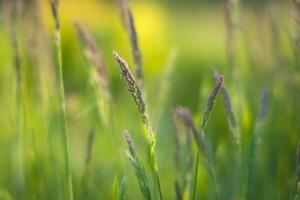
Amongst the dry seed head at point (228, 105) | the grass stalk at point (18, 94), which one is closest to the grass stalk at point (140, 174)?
the dry seed head at point (228, 105)

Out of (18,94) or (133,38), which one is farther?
(18,94)

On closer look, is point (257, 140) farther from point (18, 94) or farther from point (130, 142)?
point (18, 94)

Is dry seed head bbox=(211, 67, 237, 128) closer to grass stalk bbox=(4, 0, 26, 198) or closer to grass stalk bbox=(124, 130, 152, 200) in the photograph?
grass stalk bbox=(124, 130, 152, 200)

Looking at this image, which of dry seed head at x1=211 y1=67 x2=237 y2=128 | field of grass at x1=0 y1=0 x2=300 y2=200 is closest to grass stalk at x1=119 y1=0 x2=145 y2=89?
field of grass at x1=0 y1=0 x2=300 y2=200

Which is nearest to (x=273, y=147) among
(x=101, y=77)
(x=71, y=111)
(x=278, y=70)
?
(x=278, y=70)

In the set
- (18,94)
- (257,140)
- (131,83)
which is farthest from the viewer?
(18,94)

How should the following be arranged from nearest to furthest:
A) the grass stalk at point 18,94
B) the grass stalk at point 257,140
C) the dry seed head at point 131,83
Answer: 1. the dry seed head at point 131,83
2. the grass stalk at point 257,140
3. the grass stalk at point 18,94

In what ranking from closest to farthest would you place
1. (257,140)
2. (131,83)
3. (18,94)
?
(131,83) → (257,140) → (18,94)

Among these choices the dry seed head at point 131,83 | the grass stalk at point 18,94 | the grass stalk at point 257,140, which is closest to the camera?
the dry seed head at point 131,83

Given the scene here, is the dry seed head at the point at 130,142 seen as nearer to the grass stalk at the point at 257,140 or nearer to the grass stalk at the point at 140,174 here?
the grass stalk at the point at 140,174

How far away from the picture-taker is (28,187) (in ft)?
3.12

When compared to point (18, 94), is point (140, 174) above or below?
below

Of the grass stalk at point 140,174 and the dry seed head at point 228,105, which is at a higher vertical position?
the dry seed head at point 228,105

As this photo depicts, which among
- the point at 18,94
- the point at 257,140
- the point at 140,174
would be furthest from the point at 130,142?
the point at 18,94
